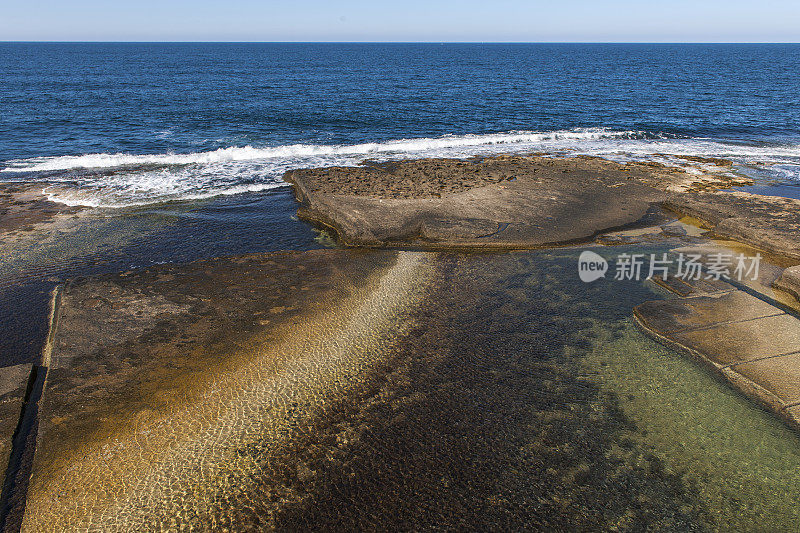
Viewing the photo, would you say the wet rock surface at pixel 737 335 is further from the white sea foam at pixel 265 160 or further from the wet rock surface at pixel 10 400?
A: the white sea foam at pixel 265 160

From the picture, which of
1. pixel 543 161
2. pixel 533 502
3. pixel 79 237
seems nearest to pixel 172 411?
pixel 533 502

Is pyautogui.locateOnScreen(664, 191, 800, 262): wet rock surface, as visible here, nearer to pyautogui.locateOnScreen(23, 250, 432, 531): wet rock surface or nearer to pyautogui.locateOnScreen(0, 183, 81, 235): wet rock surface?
pyautogui.locateOnScreen(23, 250, 432, 531): wet rock surface

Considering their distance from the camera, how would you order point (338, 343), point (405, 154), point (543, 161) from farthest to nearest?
point (405, 154), point (543, 161), point (338, 343)

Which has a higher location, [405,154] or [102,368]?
[405,154]

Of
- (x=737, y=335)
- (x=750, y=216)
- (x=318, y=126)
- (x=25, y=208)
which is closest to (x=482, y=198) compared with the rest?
(x=750, y=216)

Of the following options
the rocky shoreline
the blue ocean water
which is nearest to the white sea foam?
the blue ocean water

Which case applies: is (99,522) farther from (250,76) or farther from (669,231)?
(250,76)

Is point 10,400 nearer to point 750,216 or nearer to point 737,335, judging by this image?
point 737,335
